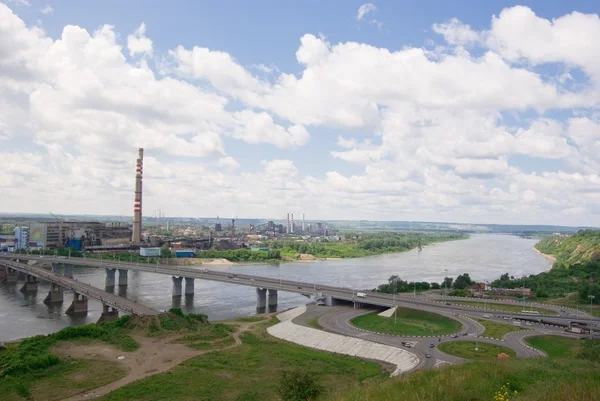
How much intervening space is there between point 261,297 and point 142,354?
84.5ft

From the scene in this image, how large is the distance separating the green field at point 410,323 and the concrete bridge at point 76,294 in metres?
19.6

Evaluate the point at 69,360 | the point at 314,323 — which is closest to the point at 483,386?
the point at 69,360

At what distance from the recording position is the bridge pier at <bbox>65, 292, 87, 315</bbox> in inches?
2025

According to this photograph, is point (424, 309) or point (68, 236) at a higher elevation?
point (68, 236)

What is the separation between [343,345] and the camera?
34.3m

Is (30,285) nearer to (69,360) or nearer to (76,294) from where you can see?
(76,294)

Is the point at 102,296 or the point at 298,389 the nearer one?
the point at 298,389

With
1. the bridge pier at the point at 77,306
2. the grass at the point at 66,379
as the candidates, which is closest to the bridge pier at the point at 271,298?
the bridge pier at the point at 77,306

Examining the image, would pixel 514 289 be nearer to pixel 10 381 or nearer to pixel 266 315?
pixel 266 315

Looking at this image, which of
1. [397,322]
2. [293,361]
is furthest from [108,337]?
[397,322]

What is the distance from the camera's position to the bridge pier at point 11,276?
244 ft

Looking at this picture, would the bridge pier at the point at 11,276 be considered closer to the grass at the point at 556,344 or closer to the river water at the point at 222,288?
the river water at the point at 222,288

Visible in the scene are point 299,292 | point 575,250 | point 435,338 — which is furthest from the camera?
point 575,250

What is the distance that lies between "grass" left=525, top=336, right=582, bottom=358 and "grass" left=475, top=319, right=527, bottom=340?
6.84 feet
